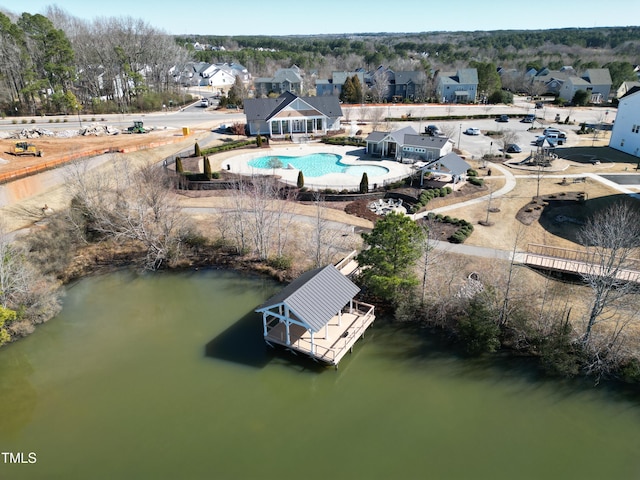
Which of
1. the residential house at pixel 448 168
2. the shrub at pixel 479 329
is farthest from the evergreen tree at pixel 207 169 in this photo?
the shrub at pixel 479 329

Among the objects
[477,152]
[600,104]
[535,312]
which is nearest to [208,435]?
[535,312]

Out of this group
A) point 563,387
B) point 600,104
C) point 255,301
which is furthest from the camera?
point 600,104

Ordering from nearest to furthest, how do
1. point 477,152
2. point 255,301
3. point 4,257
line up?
point 4,257, point 255,301, point 477,152

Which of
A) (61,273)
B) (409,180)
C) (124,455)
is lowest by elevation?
(124,455)

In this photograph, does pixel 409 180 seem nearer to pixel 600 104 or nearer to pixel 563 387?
pixel 563 387

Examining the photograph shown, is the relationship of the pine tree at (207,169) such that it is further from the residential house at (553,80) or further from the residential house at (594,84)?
the residential house at (553,80)

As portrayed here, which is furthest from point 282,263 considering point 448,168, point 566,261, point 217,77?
point 217,77
